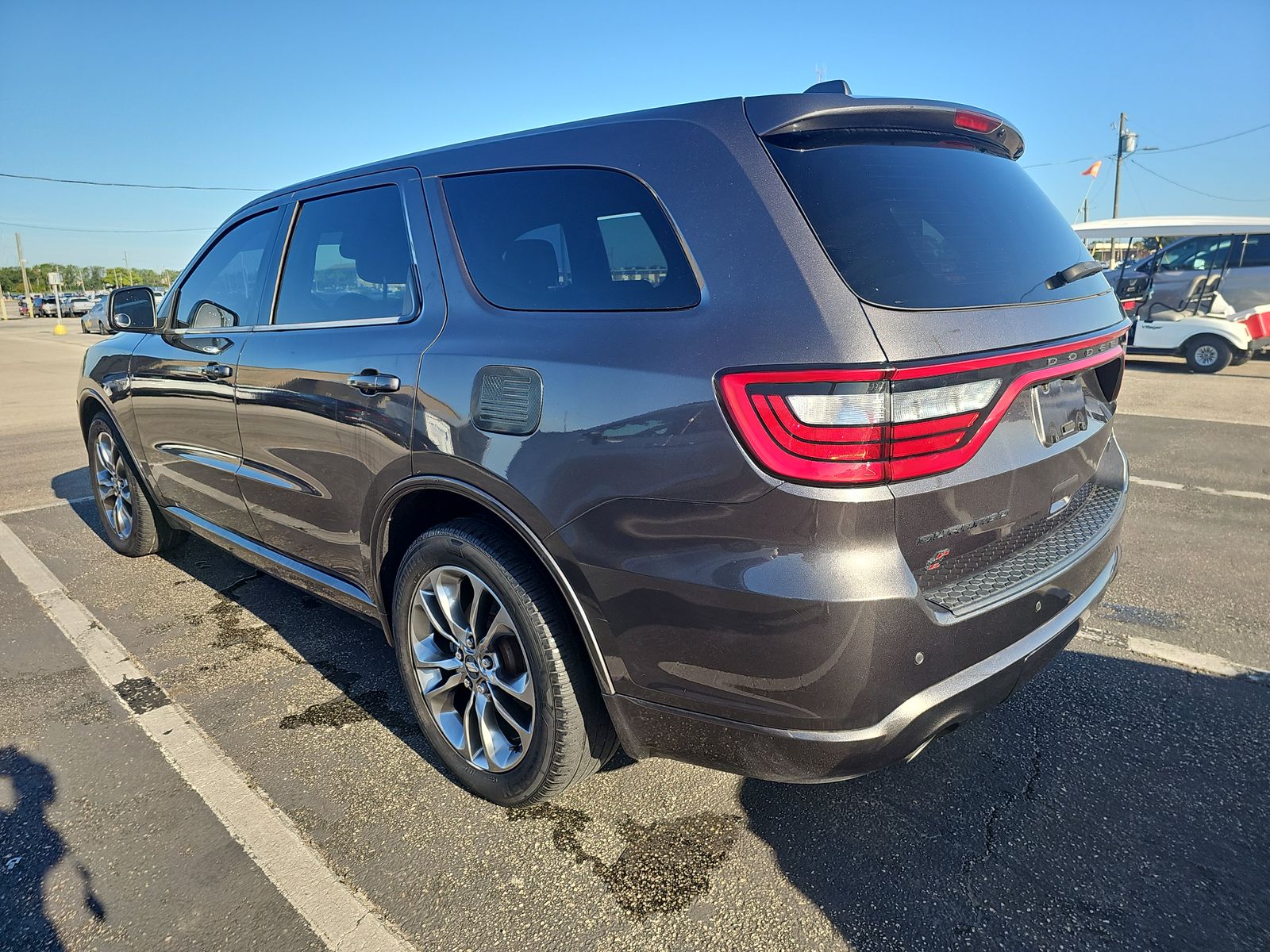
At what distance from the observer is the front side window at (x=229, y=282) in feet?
10.8

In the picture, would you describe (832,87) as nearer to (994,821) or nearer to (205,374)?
(994,821)

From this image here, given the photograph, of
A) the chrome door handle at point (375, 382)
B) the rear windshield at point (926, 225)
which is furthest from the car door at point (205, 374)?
the rear windshield at point (926, 225)

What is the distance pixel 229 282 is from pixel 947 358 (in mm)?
3072

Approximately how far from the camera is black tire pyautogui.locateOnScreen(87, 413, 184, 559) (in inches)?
170

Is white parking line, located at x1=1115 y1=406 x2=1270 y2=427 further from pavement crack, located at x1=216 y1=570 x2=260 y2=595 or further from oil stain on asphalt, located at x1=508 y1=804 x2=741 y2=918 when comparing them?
pavement crack, located at x1=216 y1=570 x2=260 y2=595

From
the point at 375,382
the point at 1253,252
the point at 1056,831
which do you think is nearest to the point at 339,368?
the point at 375,382

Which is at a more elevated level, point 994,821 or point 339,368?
point 339,368

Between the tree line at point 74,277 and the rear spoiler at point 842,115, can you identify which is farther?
the tree line at point 74,277

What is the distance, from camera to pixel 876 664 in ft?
5.43

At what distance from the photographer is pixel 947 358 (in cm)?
167

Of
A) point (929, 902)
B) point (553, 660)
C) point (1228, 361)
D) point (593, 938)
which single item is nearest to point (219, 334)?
point (553, 660)

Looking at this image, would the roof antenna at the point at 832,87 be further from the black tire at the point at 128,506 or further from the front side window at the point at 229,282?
the black tire at the point at 128,506

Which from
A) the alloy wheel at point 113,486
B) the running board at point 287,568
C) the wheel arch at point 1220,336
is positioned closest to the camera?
the running board at point 287,568

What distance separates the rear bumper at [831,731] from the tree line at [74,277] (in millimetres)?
98375
